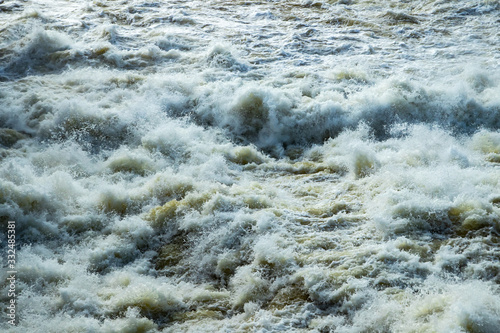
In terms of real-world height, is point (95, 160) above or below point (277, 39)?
below

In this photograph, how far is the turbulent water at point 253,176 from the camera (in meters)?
4.30

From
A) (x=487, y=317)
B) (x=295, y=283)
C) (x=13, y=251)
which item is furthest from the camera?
(x=13, y=251)

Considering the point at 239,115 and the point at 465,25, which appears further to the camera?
the point at 465,25

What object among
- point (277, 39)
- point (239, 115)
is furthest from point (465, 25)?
point (239, 115)

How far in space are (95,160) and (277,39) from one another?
18.4ft

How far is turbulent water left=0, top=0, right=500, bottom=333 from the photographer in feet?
14.1

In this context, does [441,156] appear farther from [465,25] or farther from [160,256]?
[465,25]

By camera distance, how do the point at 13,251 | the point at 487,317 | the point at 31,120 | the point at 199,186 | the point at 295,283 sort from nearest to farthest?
the point at 487,317 < the point at 295,283 < the point at 13,251 < the point at 199,186 < the point at 31,120

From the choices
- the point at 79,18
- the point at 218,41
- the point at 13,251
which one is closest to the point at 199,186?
the point at 13,251

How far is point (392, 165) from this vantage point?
6141mm

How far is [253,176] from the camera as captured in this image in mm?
6527

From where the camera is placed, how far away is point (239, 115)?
780cm

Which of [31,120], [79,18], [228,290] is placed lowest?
[228,290]

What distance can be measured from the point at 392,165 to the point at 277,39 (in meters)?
5.65
